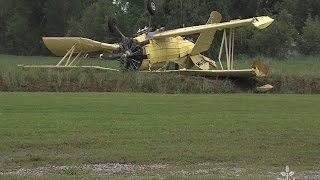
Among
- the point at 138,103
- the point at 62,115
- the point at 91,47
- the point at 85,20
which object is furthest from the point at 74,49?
the point at 85,20

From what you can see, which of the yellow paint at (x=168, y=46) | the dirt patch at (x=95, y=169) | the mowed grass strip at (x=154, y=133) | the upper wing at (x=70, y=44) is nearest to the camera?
the dirt patch at (x=95, y=169)

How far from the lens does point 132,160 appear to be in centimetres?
1269

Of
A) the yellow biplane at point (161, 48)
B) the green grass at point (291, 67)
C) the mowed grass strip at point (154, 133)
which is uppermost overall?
the yellow biplane at point (161, 48)

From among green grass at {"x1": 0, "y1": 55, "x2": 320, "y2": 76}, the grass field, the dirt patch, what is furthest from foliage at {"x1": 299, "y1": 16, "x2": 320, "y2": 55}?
the dirt patch

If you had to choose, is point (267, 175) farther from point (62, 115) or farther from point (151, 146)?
point (62, 115)

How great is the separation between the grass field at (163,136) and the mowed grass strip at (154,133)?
2 centimetres

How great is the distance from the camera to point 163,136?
603 inches

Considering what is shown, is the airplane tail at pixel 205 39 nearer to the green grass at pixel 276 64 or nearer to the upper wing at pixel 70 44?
the green grass at pixel 276 64

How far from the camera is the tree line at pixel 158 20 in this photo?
65.9m

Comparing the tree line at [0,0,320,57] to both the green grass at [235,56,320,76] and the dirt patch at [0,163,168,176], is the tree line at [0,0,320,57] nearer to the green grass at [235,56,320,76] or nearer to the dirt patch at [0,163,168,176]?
the green grass at [235,56,320,76]

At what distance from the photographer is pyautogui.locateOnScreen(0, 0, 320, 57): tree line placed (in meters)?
65.9

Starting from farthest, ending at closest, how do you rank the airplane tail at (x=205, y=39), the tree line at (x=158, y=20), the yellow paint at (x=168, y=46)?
the tree line at (x=158, y=20) < the airplane tail at (x=205, y=39) < the yellow paint at (x=168, y=46)

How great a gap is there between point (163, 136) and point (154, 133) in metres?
0.37

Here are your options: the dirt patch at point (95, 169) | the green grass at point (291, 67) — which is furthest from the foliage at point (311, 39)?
the dirt patch at point (95, 169)
